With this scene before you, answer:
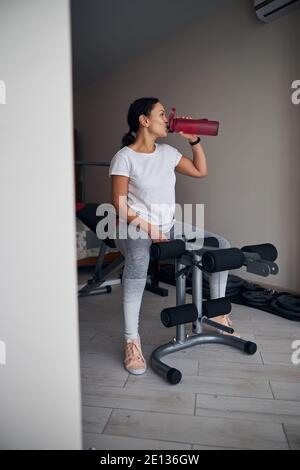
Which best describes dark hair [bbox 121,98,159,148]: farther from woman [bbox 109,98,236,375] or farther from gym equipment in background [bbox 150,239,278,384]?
gym equipment in background [bbox 150,239,278,384]

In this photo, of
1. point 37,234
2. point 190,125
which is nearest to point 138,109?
point 190,125

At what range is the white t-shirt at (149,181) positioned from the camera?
157 cm

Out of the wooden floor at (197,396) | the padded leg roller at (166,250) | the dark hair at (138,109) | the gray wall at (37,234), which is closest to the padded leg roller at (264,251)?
the padded leg roller at (166,250)

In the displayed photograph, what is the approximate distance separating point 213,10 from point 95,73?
159cm

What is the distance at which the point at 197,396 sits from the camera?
1.29 metres

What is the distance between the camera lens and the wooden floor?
1.07m

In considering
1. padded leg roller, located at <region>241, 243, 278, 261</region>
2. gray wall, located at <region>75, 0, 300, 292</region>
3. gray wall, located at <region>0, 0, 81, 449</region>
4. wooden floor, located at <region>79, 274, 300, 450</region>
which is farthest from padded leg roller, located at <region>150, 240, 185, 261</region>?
gray wall, located at <region>75, 0, 300, 292</region>

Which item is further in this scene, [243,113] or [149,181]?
[243,113]

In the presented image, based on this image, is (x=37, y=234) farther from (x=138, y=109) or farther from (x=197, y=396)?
(x=138, y=109)

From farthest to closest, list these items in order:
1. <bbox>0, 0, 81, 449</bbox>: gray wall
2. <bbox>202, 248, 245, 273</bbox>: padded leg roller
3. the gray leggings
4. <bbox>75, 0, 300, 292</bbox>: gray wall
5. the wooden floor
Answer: <bbox>75, 0, 300, 292</bbox>: gray wall, the gray leggings, <bbox>202, 248, 245, 273</bbox>: padded leg roller, the wooden floor, <bbox>0, 0, 81, 449</bbox>: gray wall

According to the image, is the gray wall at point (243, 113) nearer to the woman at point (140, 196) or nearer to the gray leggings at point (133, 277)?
the woman at point (140, 196)

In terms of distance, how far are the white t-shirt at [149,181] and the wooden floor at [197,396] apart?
596mm

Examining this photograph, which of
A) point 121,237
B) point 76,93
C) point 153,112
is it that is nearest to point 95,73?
point 76,93

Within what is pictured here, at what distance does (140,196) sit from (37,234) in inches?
33.7
